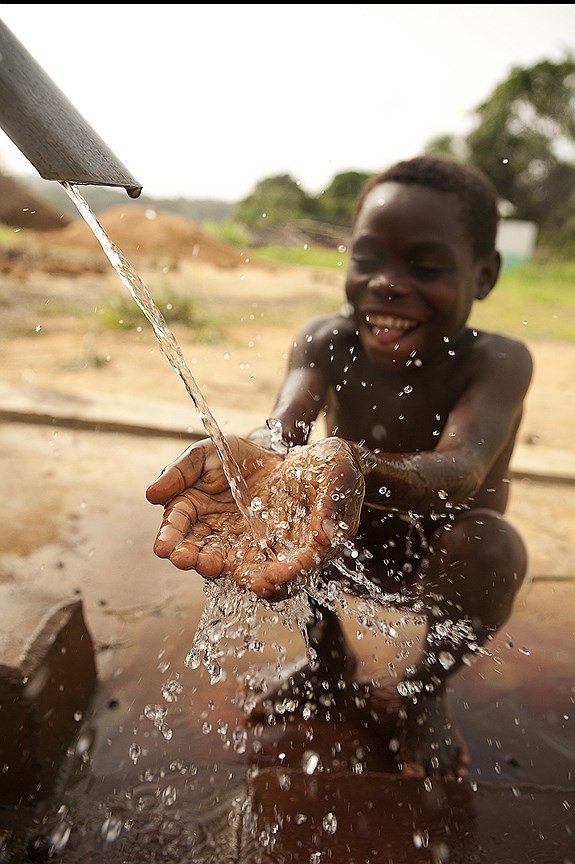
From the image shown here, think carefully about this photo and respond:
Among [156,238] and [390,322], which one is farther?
[156,238]

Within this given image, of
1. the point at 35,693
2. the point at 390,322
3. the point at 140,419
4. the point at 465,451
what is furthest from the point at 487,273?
the point at 140,419

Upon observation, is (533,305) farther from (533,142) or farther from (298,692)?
(533,142)

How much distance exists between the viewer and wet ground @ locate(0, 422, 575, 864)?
4.62 feet

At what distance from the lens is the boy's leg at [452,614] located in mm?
1675

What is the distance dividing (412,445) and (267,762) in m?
0.97

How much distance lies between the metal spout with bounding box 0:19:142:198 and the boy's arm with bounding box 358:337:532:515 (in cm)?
72

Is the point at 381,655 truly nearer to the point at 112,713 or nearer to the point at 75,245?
the point at 112,713

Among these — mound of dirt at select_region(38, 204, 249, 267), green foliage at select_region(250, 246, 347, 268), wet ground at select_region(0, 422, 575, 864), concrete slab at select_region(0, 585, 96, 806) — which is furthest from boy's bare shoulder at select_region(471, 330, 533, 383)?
green foliage at select_region(250, 246, 347, 268)

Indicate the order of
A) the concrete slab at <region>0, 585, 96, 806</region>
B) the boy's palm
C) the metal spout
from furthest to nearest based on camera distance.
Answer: the concrete slab at <region>0, 585, 96, 806</region> → the boy's palm → the metal spout

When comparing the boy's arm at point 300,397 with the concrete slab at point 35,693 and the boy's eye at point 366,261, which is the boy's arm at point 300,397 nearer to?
the boy's eye at point 366,261

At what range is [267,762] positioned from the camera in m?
1.62

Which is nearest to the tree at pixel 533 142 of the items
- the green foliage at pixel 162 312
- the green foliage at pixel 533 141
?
the green foliage at pixel 533 141

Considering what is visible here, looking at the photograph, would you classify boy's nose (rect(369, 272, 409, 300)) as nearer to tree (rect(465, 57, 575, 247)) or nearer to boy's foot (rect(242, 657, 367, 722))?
boy's foot (rect(242, 657, 367, 722))

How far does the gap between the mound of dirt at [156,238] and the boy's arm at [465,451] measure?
1158 cm
